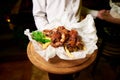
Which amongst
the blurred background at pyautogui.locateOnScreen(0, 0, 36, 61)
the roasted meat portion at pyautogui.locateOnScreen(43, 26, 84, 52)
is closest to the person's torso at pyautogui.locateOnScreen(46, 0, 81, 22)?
the roasted meat portion at pyautogui.locateOnScreen(43, 26, 84, 52)

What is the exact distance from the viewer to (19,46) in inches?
95.0

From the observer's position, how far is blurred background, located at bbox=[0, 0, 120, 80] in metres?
2.00

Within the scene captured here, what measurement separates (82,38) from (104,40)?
78cm

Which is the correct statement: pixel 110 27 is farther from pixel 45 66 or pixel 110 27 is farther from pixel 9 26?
pixel 9 26

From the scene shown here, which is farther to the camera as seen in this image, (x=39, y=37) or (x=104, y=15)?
(x=104, y=15)

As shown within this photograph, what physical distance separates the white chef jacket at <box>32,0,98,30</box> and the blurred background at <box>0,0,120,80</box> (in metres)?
0.58

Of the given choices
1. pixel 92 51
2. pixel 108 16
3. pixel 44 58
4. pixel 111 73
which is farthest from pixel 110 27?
pixel 44 58

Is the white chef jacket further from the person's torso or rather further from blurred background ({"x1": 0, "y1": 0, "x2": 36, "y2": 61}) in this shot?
blurred background ({"x1": 0, "y1": 0, "x2": 36, "y2": 61})

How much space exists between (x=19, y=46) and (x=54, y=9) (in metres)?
1.27

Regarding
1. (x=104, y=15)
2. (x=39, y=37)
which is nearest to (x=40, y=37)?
(x=39, y=37)

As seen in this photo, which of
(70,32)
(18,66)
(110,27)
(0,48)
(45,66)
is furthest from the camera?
(0,48)

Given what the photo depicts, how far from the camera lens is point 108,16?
1.71m

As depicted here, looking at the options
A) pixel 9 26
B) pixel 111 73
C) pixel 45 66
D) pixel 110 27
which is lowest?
pixel 111 73

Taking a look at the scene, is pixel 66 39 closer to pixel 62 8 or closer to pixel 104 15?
pixel 62 8
